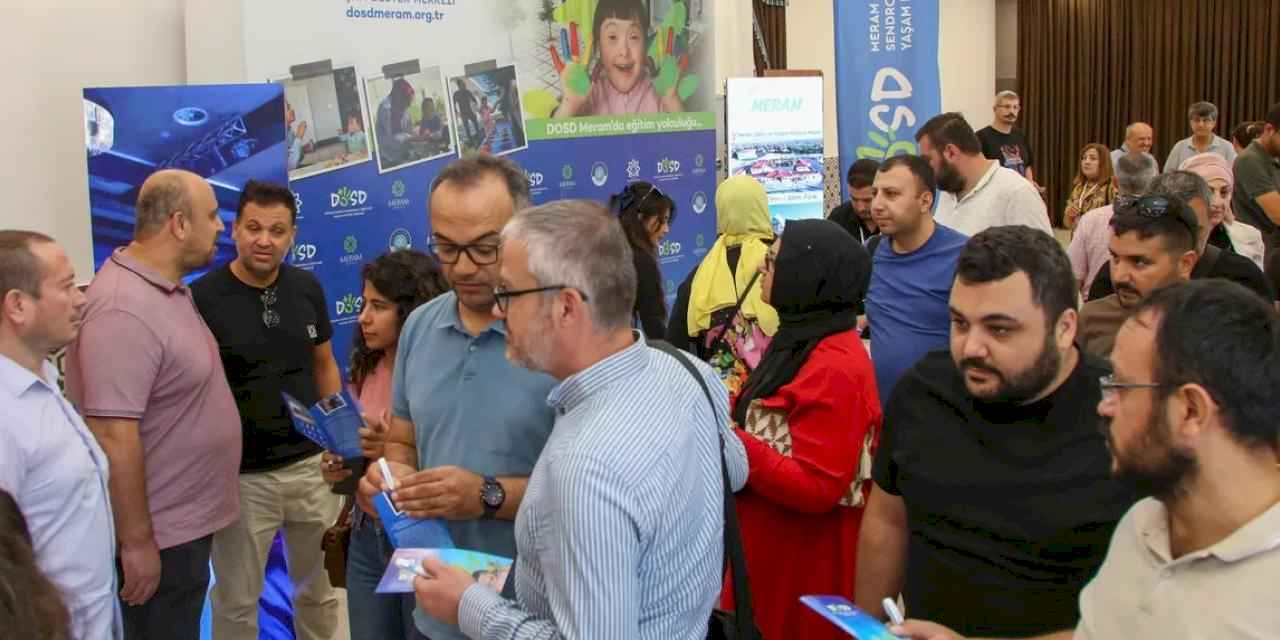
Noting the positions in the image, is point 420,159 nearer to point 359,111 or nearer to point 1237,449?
point 359,111

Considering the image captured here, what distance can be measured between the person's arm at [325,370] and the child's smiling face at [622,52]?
13.0ft

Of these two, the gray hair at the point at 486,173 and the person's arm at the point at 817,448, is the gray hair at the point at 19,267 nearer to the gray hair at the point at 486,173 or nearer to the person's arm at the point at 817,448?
the gray hair at the point at 486,173

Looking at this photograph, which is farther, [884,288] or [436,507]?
[884,288]

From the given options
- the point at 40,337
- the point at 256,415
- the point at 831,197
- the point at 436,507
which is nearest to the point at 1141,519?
the point at 436,507

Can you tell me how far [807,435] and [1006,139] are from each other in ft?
26.2

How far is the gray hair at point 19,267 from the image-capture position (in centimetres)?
240

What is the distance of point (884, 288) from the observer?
402 cm

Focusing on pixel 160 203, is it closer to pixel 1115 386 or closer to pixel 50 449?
pixel 50 449

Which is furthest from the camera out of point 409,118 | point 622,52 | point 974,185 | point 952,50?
point 952,50

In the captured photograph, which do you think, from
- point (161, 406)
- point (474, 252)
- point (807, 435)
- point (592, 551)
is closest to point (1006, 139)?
point (807, 435)

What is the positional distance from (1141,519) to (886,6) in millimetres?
5610

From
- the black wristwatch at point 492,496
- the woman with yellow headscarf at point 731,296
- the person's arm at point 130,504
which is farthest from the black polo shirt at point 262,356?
the black wristwatch at point 492,496

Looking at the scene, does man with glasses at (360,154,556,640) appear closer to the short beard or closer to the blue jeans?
the blue jeans

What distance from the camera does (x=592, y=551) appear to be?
148 cm
